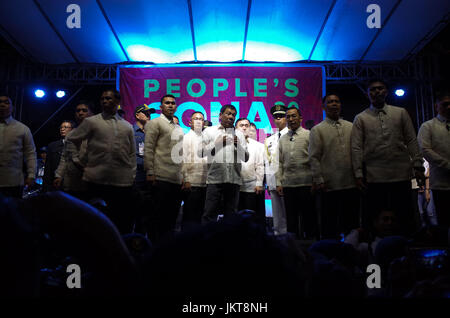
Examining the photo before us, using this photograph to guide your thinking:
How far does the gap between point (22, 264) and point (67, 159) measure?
3858 millimetres

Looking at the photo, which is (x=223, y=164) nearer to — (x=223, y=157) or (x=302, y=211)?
(x=223, y=157)

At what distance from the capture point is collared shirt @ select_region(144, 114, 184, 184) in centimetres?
421

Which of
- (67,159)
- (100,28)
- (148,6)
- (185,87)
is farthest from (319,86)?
(67,159)

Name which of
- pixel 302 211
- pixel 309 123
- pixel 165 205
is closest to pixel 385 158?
pixel 302 211

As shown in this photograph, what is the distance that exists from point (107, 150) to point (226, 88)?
14.3 ft

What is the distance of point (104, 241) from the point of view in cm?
59

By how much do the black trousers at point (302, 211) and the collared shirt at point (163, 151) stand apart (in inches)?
52.1

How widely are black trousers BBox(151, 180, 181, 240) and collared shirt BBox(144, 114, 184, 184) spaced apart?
78 millimetres

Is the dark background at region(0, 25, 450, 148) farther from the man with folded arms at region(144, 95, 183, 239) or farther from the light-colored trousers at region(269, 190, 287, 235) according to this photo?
the man with folded arms at region(144, 95, 183, 239)

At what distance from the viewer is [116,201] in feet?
12.1

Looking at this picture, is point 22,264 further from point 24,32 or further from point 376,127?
point 24,32

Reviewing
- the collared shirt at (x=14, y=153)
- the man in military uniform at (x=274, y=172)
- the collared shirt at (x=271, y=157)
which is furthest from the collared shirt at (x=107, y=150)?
the collared shirt at (x=271, y=157)

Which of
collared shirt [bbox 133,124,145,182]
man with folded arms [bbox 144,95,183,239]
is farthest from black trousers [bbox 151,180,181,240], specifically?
collared shirt [bbox 133,124,145,182]

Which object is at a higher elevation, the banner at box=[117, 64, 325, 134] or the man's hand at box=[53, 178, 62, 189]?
the banner at box=[117, 64, 325, 134]
